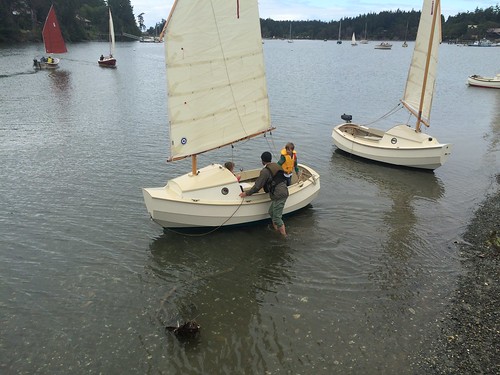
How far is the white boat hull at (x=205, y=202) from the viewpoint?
43.7ft

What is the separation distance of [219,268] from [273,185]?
3452 millimetres

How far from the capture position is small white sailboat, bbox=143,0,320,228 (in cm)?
1293

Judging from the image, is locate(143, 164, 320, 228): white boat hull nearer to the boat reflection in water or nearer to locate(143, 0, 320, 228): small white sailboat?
locate(143, 0, 320, 228): small white sailboat

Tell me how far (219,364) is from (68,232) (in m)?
8.20

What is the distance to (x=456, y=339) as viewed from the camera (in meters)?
9.37

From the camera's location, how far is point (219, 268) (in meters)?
12.4

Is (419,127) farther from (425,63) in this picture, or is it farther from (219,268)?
(219,268)

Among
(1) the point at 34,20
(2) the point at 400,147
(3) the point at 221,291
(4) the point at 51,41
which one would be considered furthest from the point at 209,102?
(1) the point at 34,20

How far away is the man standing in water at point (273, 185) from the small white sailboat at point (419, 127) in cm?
1100

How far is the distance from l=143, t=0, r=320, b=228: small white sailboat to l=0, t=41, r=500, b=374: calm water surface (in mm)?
1109

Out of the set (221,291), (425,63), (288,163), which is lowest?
(221,291)

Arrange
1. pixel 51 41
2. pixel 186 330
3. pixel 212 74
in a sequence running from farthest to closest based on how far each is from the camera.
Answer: pixel 51 41 < pixel 212 74 < pixel 186 330

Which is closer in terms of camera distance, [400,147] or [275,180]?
[275,180]

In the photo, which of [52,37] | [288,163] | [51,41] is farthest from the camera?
[51,41]
